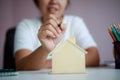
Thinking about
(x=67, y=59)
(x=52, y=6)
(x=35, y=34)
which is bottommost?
(x=67, y=59)

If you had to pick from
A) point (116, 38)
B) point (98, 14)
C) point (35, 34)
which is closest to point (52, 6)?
point (35, 34)

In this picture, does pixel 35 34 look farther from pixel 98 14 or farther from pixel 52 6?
pixel 98 14

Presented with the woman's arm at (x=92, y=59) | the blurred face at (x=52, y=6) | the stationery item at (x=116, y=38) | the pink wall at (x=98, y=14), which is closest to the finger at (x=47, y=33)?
the stationery item at (x=116, y=38)

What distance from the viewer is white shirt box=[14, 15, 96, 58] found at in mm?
1019

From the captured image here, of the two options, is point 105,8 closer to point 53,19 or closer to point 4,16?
point 4,16

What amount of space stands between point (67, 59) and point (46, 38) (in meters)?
0.11

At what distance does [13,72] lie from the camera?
561 mm

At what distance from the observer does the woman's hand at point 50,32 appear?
632 millimetres

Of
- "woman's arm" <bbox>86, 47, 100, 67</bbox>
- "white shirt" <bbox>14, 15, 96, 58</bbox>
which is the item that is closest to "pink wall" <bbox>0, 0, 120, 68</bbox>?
"white shirt" <bbox>14, 15, 96, 58</bbox>

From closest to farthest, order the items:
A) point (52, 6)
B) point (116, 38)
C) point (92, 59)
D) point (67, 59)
Result: point (67, 59) → point (116, 38) → point (92, 59) → point (52, 6)

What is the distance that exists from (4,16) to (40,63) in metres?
1.35

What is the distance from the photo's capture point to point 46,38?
2.16 feet

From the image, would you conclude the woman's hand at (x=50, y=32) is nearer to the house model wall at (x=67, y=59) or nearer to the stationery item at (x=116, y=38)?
the house model wall at (x=67, y=59)

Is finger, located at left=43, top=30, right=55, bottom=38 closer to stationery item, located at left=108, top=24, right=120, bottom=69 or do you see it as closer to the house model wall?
the house model wall
